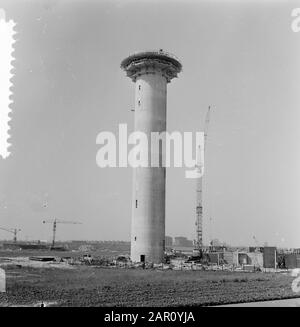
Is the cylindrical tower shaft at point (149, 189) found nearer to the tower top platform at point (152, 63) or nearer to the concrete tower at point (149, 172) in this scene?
the concrete tower at point (149, 172)

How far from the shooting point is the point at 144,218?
166 ft

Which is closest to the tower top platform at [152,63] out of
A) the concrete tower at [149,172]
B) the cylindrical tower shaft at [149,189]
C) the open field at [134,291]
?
the concrete tower at [149,172]

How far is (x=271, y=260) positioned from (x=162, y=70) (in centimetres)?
2824

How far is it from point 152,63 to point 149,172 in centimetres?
1361

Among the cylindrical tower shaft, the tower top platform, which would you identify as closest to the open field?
the cylindrical tower shaft

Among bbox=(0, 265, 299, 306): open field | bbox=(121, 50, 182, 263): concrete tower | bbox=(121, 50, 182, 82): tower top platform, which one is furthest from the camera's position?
bbox=(121, 50, 182, 82): tower top platform

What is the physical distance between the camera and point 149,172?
51.3m

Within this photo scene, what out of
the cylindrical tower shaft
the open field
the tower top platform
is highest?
the tower top platform

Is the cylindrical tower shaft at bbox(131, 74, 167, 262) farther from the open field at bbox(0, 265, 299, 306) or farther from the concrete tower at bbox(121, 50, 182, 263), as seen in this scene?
the open field at bbox(0, 265, 299, 306)

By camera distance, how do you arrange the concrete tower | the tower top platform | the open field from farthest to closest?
1. the tower top platform
2. the concrete tower
3. the open field

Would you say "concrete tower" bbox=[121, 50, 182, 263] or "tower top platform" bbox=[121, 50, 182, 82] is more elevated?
"tower top platform" bbox=[121, 50, 182, 82]

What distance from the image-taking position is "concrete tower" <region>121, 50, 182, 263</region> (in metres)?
50.6
